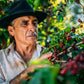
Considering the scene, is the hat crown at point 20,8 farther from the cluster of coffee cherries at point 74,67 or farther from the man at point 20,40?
the cluster of coffee cherries at point 74,67

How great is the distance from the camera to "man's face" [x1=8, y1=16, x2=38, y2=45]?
8.45 ft

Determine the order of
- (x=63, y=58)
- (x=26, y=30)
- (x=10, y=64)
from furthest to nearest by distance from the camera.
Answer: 1. (x=26, y=30)
2. (x=10, y=64)
3. (x=63, y=58)

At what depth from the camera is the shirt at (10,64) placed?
2408 mm

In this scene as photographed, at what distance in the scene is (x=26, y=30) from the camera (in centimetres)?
262

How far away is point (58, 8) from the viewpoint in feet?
13.0

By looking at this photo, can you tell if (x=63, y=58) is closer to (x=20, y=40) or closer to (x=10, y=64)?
(x=10, y=64)

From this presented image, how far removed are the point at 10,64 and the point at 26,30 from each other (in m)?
0.50

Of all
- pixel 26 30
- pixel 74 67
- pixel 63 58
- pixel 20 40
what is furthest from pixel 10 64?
pixel 74 67

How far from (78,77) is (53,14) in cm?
321

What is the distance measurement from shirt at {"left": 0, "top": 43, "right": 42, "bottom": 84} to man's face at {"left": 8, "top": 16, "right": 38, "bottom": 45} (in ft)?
0.63

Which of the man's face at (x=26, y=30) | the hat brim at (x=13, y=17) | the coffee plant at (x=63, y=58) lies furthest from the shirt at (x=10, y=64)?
the coffee plant at (x=63, y=58)

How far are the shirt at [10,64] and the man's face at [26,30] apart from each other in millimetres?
192

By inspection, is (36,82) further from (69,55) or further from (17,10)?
(17,10)

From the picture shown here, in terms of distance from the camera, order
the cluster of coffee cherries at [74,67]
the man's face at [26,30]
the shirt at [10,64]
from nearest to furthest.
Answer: the cluster of coffee cherries at [74,67] < the shirt at [10,64] < the man's face at [26,30]
